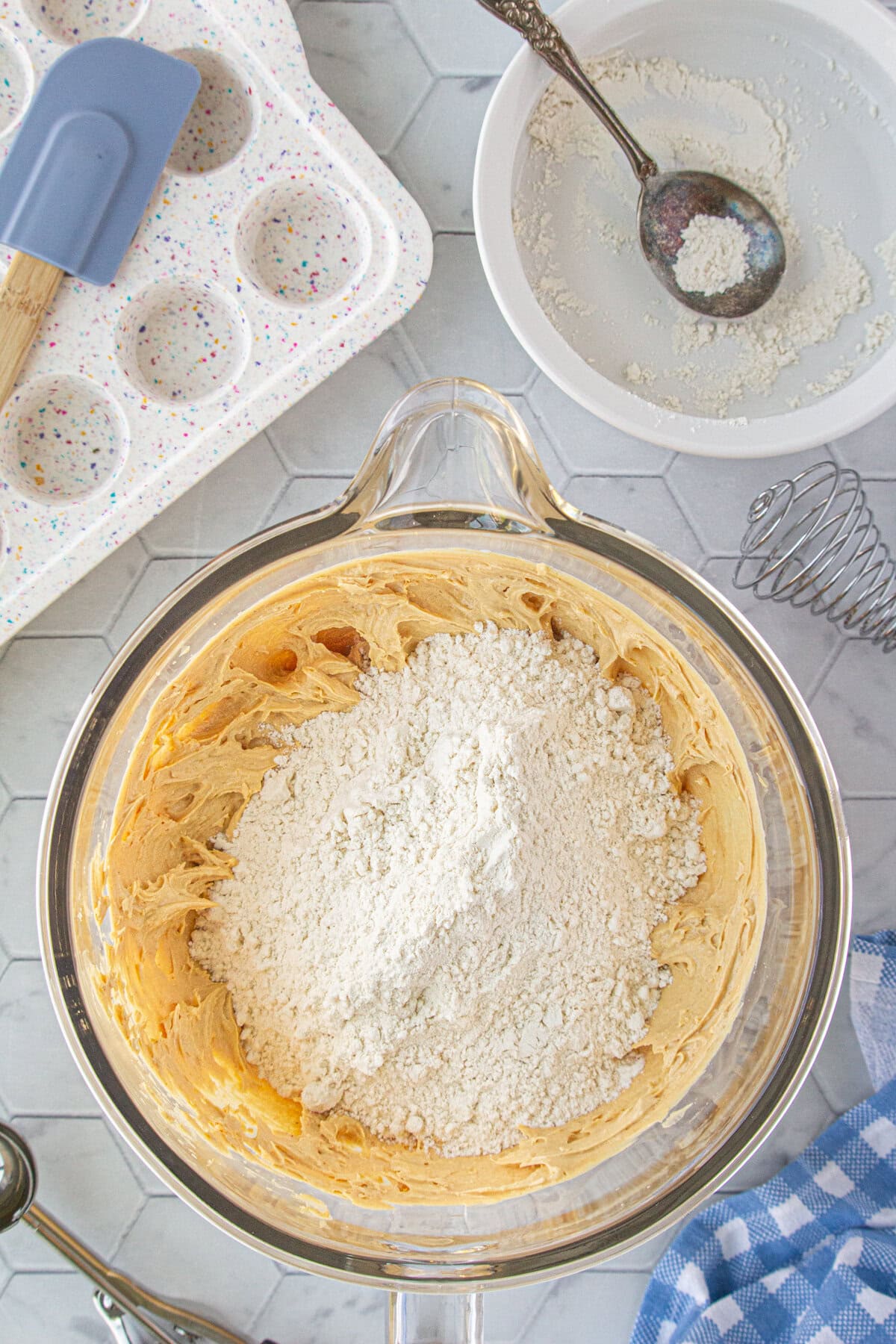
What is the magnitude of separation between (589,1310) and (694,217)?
0.93m

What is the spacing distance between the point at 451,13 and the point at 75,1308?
3.80 ft

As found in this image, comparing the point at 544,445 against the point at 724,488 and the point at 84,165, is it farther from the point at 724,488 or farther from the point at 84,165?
the point at 84,165

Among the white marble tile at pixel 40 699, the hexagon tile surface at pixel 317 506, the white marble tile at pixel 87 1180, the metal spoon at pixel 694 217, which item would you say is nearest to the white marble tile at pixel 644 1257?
the hexagon tile surface at pixel 317 506

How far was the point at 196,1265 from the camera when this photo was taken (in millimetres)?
890

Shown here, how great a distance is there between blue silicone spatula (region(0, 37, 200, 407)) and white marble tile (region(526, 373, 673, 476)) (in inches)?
13.5

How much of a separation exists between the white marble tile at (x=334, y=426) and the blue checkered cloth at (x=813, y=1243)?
59 centimetres

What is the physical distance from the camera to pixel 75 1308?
90 cm

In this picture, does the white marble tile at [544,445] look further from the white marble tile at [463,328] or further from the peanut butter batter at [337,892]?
the peanut butter batter at [337,892]

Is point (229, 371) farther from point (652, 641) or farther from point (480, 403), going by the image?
point (652, 641)

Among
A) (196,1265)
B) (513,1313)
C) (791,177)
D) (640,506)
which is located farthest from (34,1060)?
(791,177)

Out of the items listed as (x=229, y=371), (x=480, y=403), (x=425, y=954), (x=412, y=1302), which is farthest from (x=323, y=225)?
(x=412, y=1302)

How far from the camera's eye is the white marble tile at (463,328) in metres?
0.83

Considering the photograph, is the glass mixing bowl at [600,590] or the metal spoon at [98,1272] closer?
the glass mixing bowl at [600,590]

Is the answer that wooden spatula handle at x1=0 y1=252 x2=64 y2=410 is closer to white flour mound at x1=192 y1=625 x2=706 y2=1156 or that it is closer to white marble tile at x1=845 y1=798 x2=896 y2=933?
white flour mound at x1=192 y1=625 x2=706 y2=1156
